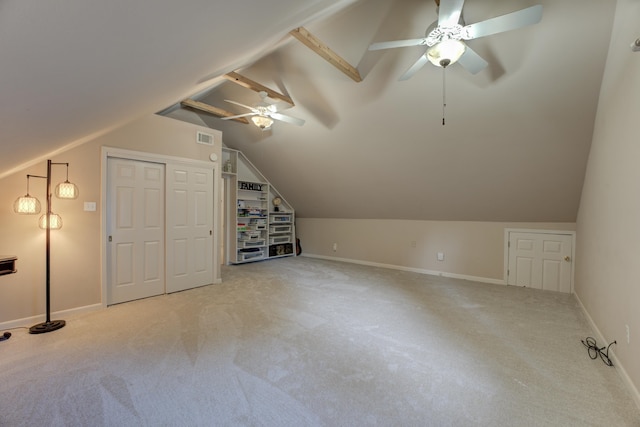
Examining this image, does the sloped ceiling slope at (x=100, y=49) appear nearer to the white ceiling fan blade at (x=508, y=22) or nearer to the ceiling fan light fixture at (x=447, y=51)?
the ceiling fan light fixture at (x=447, y=51)

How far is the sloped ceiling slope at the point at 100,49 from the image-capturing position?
70 cm

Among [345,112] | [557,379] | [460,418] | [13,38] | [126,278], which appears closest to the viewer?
[13,38]

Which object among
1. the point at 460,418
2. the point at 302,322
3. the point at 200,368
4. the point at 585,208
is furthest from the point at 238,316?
the point at 585,208

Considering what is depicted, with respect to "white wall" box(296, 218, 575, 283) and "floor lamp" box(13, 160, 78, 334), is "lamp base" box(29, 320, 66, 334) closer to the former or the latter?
"floor lamp" box(13, 160, 78, 334)

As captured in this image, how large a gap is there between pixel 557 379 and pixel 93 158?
4948mm

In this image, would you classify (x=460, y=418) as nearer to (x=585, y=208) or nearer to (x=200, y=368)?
(x=200, y=368)

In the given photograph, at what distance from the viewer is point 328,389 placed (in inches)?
69.7

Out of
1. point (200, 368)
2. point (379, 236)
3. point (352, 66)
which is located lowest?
point (200, 368)

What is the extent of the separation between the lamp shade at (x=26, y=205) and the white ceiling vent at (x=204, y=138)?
2.00 meters

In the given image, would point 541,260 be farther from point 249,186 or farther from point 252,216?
point 249,186

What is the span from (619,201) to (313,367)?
9.14ft

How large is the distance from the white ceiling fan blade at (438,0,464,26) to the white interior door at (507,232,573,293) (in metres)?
3.72

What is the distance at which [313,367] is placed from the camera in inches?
79.4

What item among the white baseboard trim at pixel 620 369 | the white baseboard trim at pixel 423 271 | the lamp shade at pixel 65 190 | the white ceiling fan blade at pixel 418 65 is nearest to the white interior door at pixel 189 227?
the lamp shade at pixel 65 190
